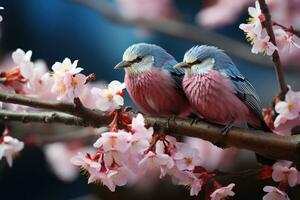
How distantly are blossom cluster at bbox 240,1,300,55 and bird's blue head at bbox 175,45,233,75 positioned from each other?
0.14ft

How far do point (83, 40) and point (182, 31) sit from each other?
23 centimetres

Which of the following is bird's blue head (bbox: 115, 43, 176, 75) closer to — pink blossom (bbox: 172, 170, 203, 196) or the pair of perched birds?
the pair of perched birds

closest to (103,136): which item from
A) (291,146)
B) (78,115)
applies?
(78,115)

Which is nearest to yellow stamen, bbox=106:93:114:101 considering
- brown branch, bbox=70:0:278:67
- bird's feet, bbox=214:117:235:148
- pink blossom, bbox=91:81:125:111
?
pink blossom, bbox=91:81:125:111

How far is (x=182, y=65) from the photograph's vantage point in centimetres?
50

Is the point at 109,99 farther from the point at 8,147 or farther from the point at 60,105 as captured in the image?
the point at 8,147

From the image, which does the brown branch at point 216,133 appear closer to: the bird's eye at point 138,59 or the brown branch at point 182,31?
the bird's eye at point 138,59

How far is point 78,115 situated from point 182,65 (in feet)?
0.39

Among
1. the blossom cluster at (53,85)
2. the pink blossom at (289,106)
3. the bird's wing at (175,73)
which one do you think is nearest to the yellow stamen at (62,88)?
the blossom cluster at (53,85)

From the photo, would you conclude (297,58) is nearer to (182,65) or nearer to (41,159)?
(41,159)

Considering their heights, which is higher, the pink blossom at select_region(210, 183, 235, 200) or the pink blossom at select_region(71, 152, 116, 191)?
the pink blossom at select_region(210, 183, 235, 200)

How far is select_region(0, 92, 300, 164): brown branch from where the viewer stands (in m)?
0.49

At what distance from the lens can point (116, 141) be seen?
0.48m

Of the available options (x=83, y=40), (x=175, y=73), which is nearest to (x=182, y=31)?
(x=83, y=40)
